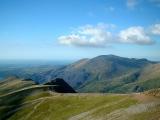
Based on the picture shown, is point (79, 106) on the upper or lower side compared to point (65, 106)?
upper

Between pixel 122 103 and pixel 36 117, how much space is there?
38508 millimetres

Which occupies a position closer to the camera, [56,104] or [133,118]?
[133,118]

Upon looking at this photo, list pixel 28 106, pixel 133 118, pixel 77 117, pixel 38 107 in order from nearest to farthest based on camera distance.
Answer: pixel 133 118
pixel 77 117
pixel 38 107
pixel 28 106

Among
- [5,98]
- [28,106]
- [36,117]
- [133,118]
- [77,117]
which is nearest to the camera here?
[133,118]

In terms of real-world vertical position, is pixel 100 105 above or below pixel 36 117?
above

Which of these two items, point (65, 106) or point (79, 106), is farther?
point (65, 106)

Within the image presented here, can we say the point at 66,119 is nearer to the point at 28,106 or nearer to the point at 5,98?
the point at 28,106

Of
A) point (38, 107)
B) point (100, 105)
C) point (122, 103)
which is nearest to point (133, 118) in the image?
point (122, 103)

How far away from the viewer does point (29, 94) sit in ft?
456

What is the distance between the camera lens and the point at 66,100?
107312mm

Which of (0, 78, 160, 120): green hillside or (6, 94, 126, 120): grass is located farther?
(6, 94, 126, 120): grass

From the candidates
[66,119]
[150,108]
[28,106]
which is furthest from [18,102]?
[150,108]

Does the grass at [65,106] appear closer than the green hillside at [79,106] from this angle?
No

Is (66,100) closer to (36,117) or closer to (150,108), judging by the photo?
(36,117)
